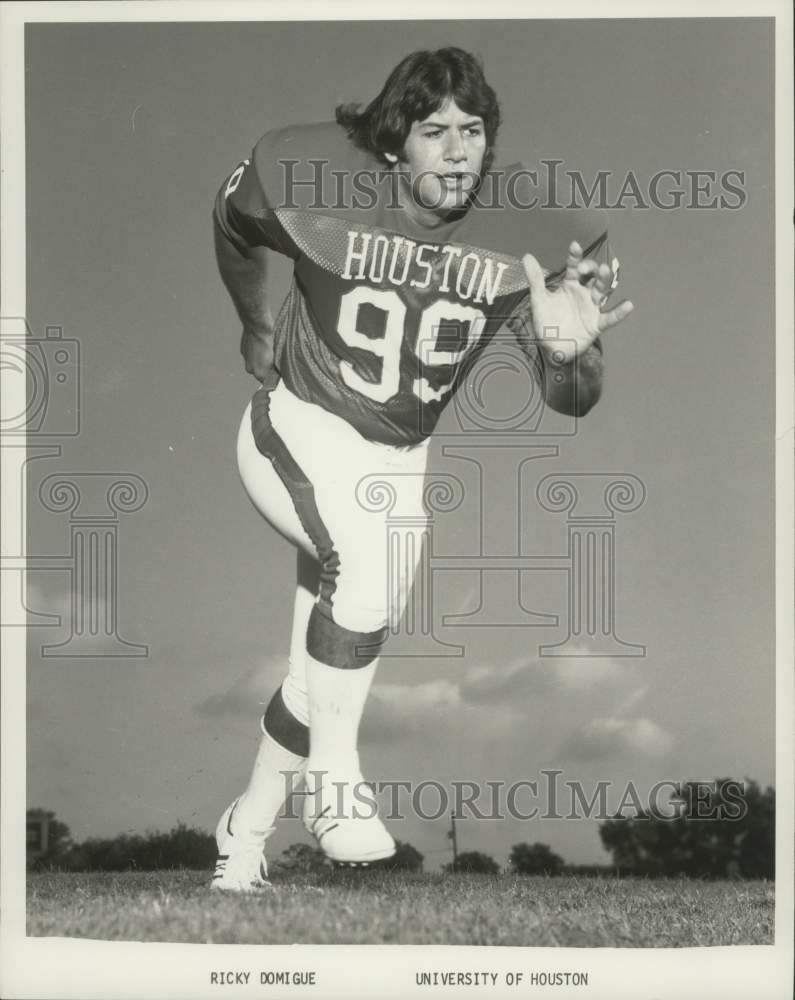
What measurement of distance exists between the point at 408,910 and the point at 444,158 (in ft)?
8.16

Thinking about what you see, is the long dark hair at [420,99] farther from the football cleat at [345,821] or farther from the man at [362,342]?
the football cleat at [345,821]

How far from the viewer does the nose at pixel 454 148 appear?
4930 millimetres

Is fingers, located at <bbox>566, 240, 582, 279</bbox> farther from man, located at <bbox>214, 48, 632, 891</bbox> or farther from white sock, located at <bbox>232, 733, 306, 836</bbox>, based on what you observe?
white sock, located at <bbox>232, 733, 306, 836</bbox>

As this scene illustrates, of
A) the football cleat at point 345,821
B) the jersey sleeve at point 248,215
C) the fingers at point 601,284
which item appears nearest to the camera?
the fingers at point 601,284

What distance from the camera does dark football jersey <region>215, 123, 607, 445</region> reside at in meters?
4.96

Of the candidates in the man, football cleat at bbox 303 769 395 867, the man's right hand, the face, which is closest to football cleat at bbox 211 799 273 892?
the man

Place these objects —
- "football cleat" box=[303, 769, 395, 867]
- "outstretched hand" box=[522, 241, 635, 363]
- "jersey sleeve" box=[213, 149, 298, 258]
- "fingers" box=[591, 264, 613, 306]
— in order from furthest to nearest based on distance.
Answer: "jersey sleeve" box=[213, 149, 298, 258] → "football cleat" box=[303, 769, 395, 867] → "outstretched hand" box=[522, 241, 635, 363] → "fingers" box=[591, 264, 613, 306]

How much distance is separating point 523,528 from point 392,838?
3.71 feet

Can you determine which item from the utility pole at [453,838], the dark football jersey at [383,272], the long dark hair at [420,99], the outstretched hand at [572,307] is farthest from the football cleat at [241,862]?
the long dark hair at [420,99]

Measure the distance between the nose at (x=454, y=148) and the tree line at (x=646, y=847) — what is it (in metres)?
2.25

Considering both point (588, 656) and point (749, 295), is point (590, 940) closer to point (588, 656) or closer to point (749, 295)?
point (588, 656)

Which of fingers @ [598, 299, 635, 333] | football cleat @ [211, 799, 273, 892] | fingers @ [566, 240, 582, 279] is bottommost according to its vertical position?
football cleat @ [211, 799, 273, 892]

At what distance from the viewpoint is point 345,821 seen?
4898 mm

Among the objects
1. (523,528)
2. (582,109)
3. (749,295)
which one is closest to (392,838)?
(523,528)
